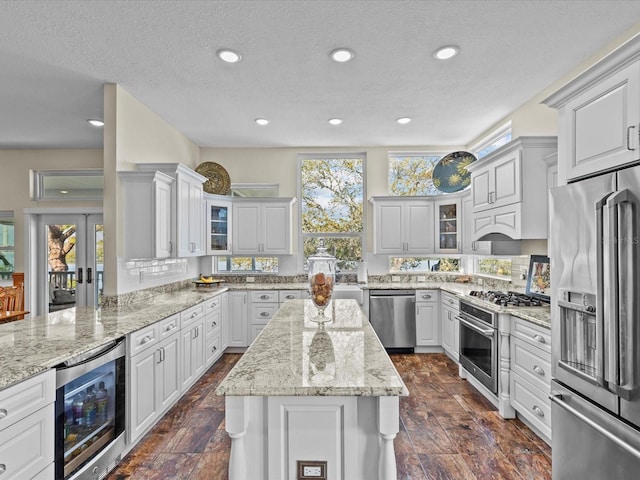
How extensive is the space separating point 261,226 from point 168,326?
239cm

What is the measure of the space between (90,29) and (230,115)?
69.6 inches

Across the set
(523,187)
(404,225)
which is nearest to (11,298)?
(404,225)

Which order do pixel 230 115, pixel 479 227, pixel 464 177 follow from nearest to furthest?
pixel 479 227 → pixel 230 115 → pixel 464 177

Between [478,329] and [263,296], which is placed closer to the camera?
[478,329]

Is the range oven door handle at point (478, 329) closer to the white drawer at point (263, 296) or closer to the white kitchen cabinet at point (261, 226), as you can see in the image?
the white drawer at point (263, 296)

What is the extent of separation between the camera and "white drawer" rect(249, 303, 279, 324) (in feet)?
15.6

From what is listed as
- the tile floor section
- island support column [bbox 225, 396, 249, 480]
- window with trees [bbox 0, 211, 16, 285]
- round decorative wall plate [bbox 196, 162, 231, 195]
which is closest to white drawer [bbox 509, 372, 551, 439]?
the tile floor section

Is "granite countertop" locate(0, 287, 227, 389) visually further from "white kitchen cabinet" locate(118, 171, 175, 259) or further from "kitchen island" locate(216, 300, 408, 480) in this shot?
"kitchen island" locate(216, 300, 408, 480)

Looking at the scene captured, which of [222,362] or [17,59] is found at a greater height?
[17,59]

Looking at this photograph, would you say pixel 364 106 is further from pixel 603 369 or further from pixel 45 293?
pixel 45 293

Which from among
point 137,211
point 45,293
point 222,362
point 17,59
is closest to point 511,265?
point 222,362

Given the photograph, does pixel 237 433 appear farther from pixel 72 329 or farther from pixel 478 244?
pixel 478 244

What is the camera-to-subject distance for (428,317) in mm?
4773

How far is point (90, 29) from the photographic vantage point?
7.91ft
